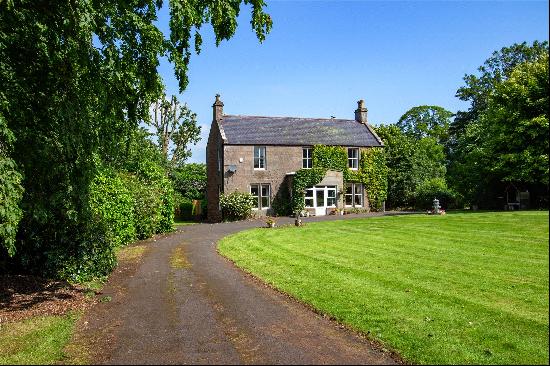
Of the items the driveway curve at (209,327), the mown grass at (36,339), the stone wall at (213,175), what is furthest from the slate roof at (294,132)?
the mown grass at (36,339)

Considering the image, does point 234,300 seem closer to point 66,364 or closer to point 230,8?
point 66,364

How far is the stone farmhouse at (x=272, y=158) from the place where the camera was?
132 feet

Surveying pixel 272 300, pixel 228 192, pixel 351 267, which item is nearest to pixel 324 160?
pixel 228 192

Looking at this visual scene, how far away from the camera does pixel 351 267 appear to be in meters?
13.8

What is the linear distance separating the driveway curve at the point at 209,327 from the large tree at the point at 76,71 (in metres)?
2.84

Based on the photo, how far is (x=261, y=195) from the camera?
40625mm

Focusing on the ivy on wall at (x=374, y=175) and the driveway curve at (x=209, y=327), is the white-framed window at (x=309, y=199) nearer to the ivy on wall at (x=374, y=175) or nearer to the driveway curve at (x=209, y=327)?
the ivy on wall at (x=374, y=175)

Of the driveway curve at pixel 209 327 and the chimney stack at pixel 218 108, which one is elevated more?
the chimney stack at pixel 218 108

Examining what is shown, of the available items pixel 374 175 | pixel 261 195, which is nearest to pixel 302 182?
pixel 261 195

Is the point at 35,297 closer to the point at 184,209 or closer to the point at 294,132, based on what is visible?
the point at 294,132

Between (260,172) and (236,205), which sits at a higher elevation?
(260,172)

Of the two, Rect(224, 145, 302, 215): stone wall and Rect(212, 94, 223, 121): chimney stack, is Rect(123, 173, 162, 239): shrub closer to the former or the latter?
Rect(224, 145, 302, 215): stone wall

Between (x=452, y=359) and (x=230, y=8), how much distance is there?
789 centimetres

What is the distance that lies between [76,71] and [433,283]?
952cm
